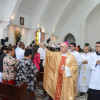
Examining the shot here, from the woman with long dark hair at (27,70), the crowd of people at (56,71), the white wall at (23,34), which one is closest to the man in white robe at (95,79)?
the crowd of people at (56,71)

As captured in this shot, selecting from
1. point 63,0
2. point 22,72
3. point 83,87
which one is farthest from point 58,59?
point 63,0

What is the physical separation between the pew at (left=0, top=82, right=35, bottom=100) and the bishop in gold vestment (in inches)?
29.4

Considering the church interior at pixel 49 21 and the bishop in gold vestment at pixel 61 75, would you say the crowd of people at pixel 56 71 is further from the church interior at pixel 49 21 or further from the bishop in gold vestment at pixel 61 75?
the church interior at pixel 49 21

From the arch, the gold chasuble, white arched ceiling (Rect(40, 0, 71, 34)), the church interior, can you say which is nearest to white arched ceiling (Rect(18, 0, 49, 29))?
the church interior

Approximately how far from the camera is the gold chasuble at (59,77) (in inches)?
177

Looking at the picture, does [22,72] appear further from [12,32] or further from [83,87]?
[12,32]

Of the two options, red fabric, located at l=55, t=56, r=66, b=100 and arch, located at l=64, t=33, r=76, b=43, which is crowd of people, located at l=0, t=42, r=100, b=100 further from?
arch, located at l=64, t=33, r=76, b=43

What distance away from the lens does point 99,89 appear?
12.5 feet

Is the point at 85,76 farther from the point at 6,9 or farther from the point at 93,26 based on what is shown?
the point at 93,26

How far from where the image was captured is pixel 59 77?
181 inches

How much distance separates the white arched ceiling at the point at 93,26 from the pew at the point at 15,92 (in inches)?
608

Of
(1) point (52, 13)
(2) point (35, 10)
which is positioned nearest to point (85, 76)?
(2) point (35, 10)

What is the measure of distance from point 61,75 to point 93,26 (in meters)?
15.2

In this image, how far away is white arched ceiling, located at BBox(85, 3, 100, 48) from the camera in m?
18.2
